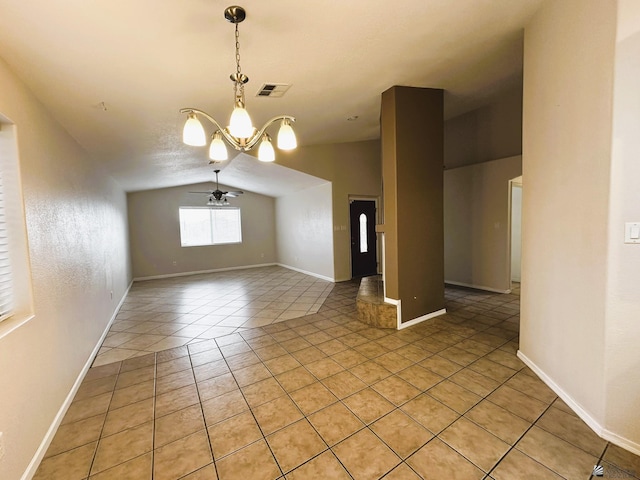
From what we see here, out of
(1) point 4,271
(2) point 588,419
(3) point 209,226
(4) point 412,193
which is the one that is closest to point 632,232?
(2) point 588,419

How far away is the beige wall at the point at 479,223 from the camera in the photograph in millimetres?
4711

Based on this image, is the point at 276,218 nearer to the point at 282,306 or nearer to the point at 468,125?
the point at 282,306

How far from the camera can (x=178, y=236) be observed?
8047mm

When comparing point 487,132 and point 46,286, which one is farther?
point 487,132

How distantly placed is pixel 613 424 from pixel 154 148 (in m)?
5.35

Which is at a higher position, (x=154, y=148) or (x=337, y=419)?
(x=154, y=148)

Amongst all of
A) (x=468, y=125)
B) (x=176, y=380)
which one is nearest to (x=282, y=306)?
(x=176, y=380)

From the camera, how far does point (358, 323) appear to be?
12.1ft

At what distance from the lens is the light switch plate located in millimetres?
1499

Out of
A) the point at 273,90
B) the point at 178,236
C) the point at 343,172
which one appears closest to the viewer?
the point at 273,90

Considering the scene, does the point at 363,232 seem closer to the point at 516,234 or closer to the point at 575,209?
the point at 516,234

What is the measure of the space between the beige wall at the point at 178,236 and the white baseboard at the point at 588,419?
7912 millimetres

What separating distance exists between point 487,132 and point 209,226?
301 inches

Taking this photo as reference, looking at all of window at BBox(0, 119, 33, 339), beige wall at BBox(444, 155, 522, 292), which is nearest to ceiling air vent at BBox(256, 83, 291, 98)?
window at BBox(0, 119, 33, 339)
